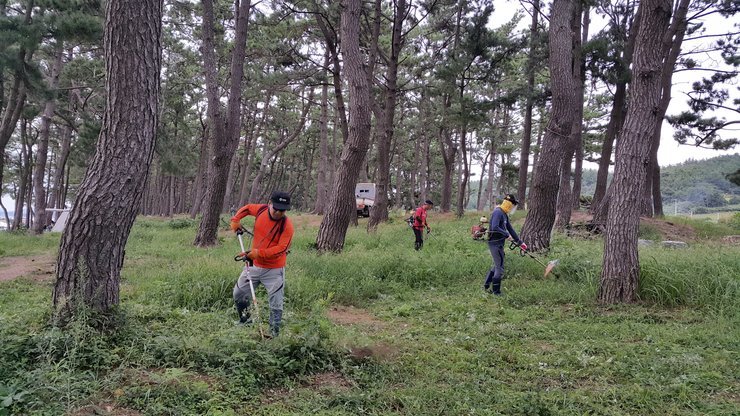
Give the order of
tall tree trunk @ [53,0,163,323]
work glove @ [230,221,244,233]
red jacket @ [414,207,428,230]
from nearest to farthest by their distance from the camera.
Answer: tall tree trunk @ [53,0,163,323] → work glove @ [230,221,244,233] → red jacket @ [414,207,428,230]

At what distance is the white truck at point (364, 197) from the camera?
26422 mm

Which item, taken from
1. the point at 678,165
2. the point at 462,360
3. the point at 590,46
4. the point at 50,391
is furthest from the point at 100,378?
the point at 678,165

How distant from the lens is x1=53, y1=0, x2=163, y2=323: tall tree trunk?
13.2 feet

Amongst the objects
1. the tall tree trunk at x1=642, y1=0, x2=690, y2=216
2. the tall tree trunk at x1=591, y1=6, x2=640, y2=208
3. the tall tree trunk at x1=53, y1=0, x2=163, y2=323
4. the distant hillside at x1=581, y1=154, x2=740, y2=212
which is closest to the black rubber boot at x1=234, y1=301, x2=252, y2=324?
the tall tree trunk at x1=53, y1=0, x2=163, y2=323

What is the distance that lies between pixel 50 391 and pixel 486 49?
16.6m

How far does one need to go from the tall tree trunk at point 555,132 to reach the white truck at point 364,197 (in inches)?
630

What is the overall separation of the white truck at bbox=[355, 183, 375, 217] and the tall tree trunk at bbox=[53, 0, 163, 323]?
22.0 meters

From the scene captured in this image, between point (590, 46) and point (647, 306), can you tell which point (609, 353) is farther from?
point (590, 46)

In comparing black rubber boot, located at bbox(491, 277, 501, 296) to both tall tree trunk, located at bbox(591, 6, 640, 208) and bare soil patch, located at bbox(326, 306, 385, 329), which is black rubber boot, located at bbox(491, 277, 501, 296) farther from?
tall tree trunk, located at bbox(591, 6, 640, 208)

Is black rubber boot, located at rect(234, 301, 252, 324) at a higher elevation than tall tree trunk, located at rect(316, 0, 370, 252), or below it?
below

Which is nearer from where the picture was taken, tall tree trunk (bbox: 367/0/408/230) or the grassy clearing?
the grassy clearing

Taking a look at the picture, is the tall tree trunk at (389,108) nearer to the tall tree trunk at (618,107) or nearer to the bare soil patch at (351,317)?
the tall tree trunk at (618,107)

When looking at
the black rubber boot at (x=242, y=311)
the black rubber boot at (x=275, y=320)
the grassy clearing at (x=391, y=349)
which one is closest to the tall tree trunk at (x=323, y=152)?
the grassy clearing at (x=391, y=349)

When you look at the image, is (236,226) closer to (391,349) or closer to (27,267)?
(391,349)
